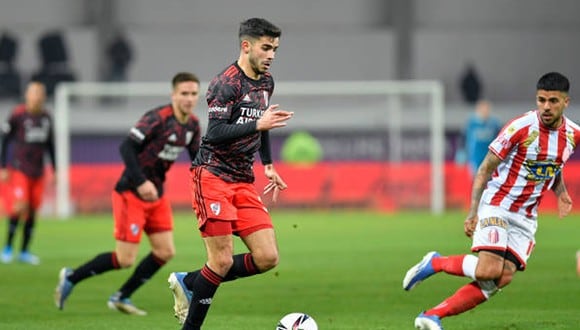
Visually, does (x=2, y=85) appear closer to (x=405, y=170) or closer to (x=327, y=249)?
(x=405, y=170)

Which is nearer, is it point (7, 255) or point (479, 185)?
point (479, 185)

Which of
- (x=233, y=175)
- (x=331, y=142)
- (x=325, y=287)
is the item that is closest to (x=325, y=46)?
(x=331, y=142)

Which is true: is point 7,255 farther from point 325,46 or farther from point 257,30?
point 325,46

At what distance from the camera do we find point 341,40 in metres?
35.1

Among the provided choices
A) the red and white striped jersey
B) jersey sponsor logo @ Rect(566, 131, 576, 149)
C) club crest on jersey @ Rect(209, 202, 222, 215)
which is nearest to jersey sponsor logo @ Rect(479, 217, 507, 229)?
the red and white striped jersey

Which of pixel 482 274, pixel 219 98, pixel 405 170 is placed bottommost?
pixel 405 170

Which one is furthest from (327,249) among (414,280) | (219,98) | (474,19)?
(474,19)

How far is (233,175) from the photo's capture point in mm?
8242

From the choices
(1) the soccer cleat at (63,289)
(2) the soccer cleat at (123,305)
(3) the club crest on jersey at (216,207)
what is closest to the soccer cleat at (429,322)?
(3) the club crest on jersey at (216,207)

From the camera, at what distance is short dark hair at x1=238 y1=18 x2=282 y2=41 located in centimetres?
805

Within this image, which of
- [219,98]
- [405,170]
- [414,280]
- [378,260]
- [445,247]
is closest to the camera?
[219,98]

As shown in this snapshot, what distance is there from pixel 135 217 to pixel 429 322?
3414 mm

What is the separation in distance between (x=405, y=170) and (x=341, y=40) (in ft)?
33.5

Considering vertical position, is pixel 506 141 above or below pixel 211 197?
above
